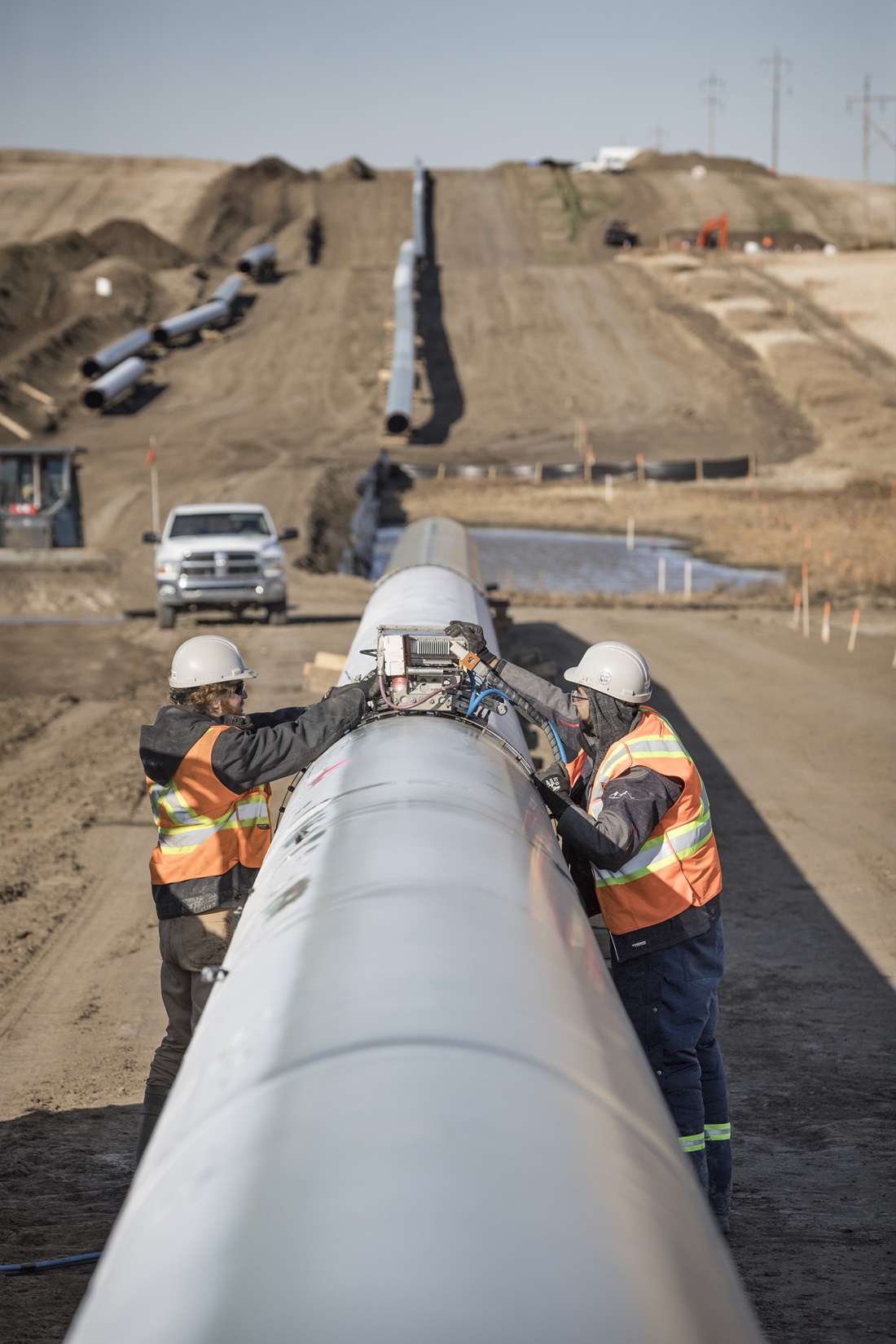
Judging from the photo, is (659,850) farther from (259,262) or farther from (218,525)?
(259,262)

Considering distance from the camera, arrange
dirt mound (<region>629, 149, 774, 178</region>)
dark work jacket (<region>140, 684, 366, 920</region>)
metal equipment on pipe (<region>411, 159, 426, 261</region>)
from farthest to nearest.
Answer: dirt mound (<region>629, 149, 774, 178</region>)
metal equipment on pipe (<region>411, 159, 426, 261</region>)
dark work jacket (<region>140, 684, 366, 920</region>)

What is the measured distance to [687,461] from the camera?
121ft

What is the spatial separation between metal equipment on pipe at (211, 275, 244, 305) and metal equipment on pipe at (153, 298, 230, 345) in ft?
1.98

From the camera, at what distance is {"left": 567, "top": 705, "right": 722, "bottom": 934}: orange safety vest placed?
5129mm

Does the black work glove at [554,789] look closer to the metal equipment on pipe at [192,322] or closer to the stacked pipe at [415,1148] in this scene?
the stacked pipe at [415,1148]

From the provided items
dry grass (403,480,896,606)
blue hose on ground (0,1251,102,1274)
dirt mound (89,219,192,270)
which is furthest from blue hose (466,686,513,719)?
dirt mound (89,219,192,270)

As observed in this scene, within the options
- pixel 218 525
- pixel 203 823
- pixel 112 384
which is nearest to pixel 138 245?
pixel 112 384

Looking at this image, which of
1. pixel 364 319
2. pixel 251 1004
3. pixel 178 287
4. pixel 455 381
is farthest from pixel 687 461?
pixel 251 1004

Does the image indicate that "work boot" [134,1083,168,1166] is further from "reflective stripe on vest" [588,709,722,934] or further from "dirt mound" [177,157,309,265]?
"dirt mound" [177,157,309,265]

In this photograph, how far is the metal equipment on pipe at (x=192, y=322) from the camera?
46.8m

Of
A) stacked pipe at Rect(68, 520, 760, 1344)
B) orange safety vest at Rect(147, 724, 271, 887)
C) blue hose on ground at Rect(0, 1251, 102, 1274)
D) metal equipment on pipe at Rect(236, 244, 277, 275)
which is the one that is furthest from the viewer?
metal equipment on pipe at Rect(236, 244, 277, 275)

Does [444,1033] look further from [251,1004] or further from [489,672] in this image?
[489,672]

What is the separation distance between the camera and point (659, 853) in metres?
5.18

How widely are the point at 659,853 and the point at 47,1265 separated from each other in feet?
9.00
